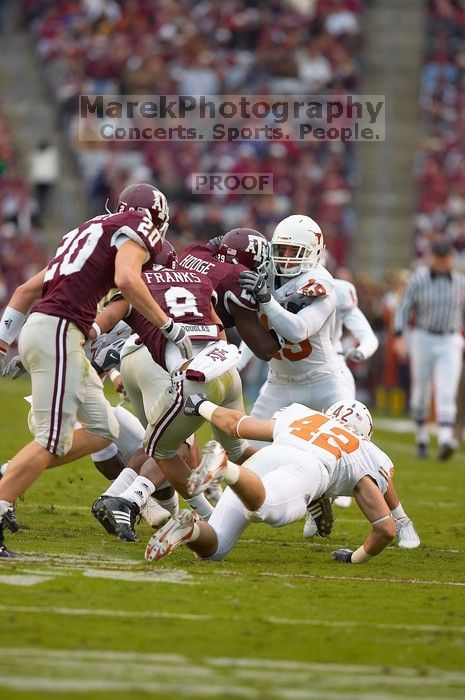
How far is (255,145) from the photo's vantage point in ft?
64.1

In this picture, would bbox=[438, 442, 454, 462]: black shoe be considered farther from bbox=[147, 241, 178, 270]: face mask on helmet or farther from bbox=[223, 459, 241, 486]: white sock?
bbox=[223, 459, 241, 486]: white sock

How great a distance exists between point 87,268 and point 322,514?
1.85 meters

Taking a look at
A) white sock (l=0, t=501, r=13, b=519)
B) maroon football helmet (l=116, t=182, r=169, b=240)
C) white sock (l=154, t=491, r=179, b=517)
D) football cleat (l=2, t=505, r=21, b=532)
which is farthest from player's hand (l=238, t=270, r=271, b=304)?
white sock (l=0, t=501, r=13, b=519)

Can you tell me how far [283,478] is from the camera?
5.88 m

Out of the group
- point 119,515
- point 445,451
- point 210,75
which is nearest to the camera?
point 119,515

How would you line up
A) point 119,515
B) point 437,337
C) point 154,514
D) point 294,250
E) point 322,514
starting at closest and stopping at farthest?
point 119,515 < point 154,514 < point 322,514 < point 294,250 < point 437,337

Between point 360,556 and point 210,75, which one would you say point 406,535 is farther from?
point 210,75

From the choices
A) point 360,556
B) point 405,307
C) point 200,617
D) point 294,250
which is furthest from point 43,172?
point 200,617

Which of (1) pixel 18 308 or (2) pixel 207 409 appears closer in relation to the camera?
(2) pixel 207 409

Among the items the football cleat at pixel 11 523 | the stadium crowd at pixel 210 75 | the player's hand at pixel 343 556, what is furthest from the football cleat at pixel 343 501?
the stadium crowd at pixel 210 75

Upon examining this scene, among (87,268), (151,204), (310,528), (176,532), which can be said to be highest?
(151,204)

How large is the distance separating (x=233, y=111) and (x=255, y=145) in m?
0.75

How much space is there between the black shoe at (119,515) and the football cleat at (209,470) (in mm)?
1069

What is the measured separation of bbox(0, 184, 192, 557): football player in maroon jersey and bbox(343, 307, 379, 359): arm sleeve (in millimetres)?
2200
